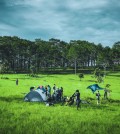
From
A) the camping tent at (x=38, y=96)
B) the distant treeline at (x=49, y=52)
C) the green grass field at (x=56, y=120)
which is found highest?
the distant treeline at (x=49, y=52)

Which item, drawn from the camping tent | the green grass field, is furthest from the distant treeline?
the green grass field

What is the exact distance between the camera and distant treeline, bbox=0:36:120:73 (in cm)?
16000

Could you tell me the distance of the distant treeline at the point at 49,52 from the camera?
16000cm

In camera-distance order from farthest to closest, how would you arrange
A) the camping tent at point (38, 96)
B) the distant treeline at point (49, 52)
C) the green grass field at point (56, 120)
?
the distant treeline at point (49, 52), the camping tent at point (38, 96), the green grass field at point (56, 120)

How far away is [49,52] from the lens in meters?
172

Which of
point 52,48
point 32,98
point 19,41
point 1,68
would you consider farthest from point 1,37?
point 32,98

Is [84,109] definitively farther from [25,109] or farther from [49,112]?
[25,109]

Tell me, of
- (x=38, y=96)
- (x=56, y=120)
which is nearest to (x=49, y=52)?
(x=38, y=96)

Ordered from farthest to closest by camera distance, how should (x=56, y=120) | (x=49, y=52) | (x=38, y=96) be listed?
(x=49, y=52), (x=38, y=96), (x=56, y=120)

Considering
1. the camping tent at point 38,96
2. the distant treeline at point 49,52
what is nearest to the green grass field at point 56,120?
the camping tent at point 38,96

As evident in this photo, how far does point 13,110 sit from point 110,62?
496ft

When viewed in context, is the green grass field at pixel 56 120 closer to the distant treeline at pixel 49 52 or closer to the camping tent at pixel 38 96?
the camping tent at pixel 38 96

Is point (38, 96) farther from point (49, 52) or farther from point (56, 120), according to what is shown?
point (49, 52)

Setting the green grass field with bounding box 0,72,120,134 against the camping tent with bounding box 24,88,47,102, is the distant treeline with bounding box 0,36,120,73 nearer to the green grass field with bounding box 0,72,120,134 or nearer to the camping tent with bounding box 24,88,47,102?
the camping tent with bounding box 24,88,47,102
